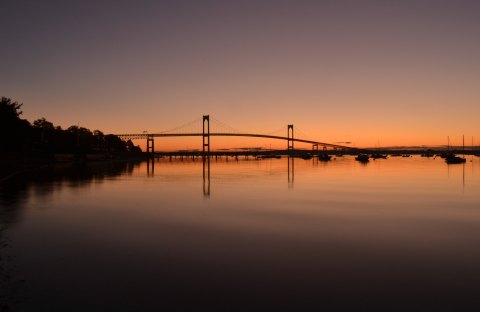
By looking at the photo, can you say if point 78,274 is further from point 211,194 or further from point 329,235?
point 211,194

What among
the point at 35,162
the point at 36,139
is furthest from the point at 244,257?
the point at 36,139

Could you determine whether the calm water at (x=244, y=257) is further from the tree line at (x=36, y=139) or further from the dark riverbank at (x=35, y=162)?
the tree line at (x=36, y=139)

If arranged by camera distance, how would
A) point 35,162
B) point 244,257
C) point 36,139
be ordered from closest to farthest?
point 244,257 < point 35,162 < point 36,139

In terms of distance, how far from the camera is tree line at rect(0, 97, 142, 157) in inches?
2194

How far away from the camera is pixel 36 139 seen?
323 feet

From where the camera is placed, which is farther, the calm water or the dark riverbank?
the dark riverbank

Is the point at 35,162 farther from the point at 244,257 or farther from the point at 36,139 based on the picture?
the point at 244,257

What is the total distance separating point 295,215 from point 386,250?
7.40 m

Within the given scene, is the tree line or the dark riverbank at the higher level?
the tree line

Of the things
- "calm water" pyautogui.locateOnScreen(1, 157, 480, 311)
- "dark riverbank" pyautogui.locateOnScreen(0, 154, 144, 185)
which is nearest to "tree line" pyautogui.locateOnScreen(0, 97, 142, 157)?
"dark riverbank" pyautogui.locateOnScreen(0, 154, 144, 185)

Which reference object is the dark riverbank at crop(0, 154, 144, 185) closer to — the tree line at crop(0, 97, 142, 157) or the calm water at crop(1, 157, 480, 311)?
the tree line at crop(0, 97, 142, 157)

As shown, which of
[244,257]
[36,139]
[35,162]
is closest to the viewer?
[244,257]

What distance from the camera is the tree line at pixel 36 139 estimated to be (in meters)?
55.7

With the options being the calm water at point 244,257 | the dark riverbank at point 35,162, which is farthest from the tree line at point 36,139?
the calm water at point 244,257
